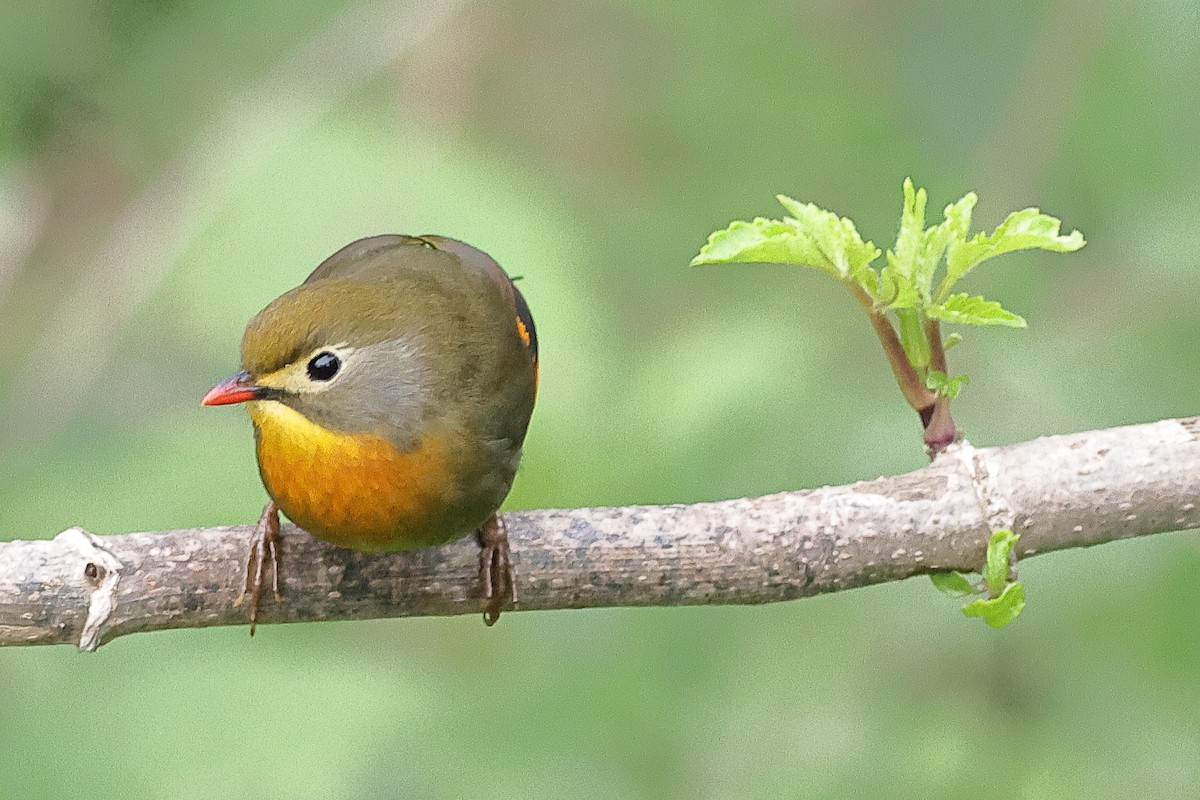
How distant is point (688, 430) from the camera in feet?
11.8

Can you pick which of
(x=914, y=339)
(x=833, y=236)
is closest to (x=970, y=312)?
(x=914, y=339)

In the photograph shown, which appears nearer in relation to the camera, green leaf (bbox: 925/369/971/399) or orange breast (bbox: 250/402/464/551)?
green leaf (bbox: 925/369/971/399)

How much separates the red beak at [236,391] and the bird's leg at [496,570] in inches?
19.7

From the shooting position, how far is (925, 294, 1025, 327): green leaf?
7.92ft

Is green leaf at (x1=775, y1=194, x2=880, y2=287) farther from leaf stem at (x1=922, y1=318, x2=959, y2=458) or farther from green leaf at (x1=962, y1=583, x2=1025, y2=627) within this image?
green leaf at (x1=962, y1=583, x2=1025, y2=627)

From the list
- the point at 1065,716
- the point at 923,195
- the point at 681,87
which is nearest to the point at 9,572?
the point at 923,195

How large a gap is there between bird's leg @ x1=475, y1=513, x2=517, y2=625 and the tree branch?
0.13 feet

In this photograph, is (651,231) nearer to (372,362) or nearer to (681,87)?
(681,87)

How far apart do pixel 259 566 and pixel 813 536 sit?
941 millimetres

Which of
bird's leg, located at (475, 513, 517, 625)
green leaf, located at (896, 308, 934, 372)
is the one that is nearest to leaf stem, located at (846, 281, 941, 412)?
green leaf, located at (896, 308, 934, 372)

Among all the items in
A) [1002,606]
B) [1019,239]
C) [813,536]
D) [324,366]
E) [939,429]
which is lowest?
[1002,606]

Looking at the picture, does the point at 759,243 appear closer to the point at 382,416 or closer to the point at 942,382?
the point at 942,382

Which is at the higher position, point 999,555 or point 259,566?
point 259,566

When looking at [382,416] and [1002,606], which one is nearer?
[1002,606]
